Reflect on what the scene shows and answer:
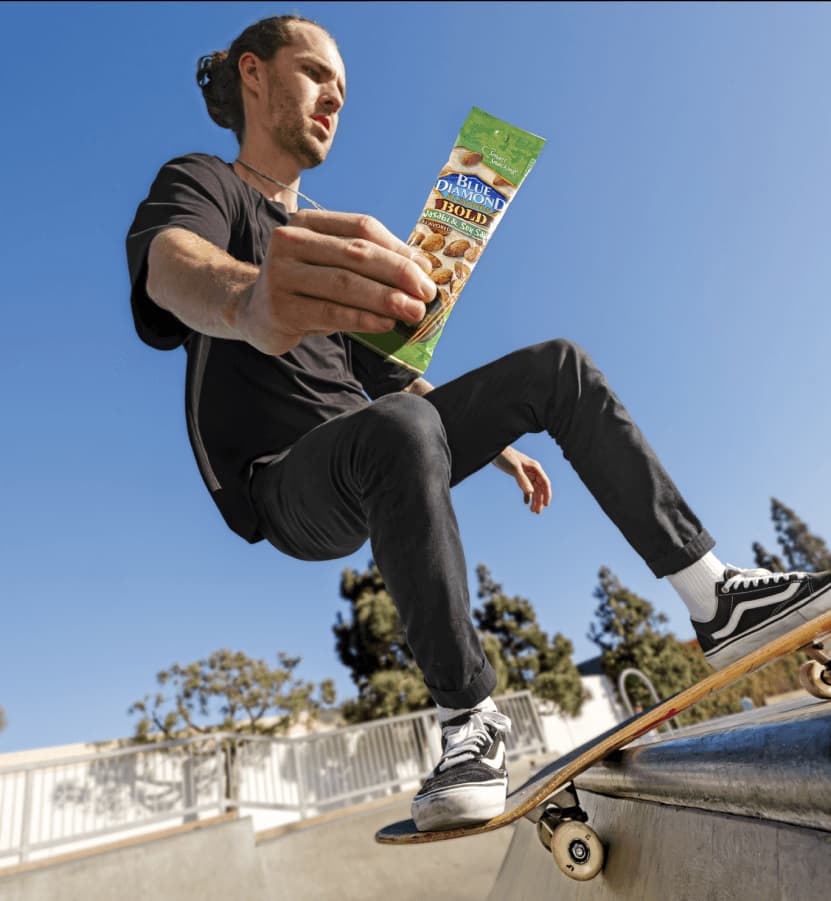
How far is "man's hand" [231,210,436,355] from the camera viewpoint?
0.81m

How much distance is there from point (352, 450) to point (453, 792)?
812mm

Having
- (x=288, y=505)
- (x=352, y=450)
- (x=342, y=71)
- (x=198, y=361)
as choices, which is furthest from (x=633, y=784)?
(x=342, y=71)

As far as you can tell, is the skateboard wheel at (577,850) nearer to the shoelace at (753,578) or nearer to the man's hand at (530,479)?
the shoelace at (753,578)

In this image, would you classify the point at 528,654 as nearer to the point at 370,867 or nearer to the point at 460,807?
the point at 370,867

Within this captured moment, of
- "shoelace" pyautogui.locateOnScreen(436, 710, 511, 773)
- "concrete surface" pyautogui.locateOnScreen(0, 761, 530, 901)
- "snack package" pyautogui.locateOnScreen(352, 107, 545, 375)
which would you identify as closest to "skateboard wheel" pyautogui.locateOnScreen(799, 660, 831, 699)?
"shoelace" pyautogui.locateOnScreen(436, 710, 511, 773)

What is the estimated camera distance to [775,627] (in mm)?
1317

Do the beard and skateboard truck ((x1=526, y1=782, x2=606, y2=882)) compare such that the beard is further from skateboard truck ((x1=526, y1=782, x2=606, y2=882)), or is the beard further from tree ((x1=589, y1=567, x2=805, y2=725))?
tree ((x1=589, y1=567, x2=805, y2=725))

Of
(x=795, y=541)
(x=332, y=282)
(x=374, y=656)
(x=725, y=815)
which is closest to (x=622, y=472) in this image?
(x=725, y=815)

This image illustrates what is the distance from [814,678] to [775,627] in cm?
26

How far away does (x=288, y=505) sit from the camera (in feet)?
5.52

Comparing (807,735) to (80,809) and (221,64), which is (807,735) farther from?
(80,809)

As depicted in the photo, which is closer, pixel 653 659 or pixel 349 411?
pixel 349 411

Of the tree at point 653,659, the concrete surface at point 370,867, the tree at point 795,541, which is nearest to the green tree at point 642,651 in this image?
the tree at point 653,659

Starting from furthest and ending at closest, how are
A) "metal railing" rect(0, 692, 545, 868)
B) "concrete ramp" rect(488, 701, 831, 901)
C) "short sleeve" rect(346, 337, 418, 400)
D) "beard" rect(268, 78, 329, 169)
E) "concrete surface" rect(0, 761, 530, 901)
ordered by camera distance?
"metal railing" rect(0, 692, 545, 868), "concrete surface" rect(0, 761, 530, 901), "short sleeve" rect(346, 337, 418, 400), "beard" rect(268, 78, 329, 169), "concrete ramp" rect(488, 701, 831, 901)
